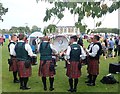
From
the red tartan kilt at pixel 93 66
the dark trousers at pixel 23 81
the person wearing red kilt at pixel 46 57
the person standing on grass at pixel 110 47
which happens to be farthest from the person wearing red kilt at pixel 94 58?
the person standing on grass at pixel 110 47

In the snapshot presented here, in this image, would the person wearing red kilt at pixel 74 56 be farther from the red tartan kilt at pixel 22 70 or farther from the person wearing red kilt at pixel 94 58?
the red tartan kilt at pixel 22 70

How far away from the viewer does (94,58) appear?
834cm

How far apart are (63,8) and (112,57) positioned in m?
12.0

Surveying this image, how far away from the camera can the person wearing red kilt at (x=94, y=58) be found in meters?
8.05

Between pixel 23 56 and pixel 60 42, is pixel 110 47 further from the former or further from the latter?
pixel 23 56

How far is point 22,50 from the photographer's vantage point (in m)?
7.55

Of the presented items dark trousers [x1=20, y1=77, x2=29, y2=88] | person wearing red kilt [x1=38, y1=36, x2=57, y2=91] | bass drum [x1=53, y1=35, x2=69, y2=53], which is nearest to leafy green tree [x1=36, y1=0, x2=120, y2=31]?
person wearing red kilt [x1=38, y1=36, x2=57, y2=91]

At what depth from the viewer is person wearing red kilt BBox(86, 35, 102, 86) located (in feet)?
26.4

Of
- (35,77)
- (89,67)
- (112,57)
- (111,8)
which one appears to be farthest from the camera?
(112,57)

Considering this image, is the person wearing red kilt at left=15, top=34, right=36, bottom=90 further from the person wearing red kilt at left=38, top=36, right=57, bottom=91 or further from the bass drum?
the bass drum

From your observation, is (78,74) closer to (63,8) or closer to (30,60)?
(30,60)

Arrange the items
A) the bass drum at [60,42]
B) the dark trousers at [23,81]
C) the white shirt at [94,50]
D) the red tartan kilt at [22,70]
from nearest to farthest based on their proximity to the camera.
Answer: the red tartan kilt at [22,70], the dark trousers at [23,81], the white shirt at [94,50], the bass drum at [60,42]

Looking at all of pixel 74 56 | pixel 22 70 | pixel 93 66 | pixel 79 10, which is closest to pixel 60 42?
pixel 93 66

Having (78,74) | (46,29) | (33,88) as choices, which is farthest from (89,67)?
(46,29)
